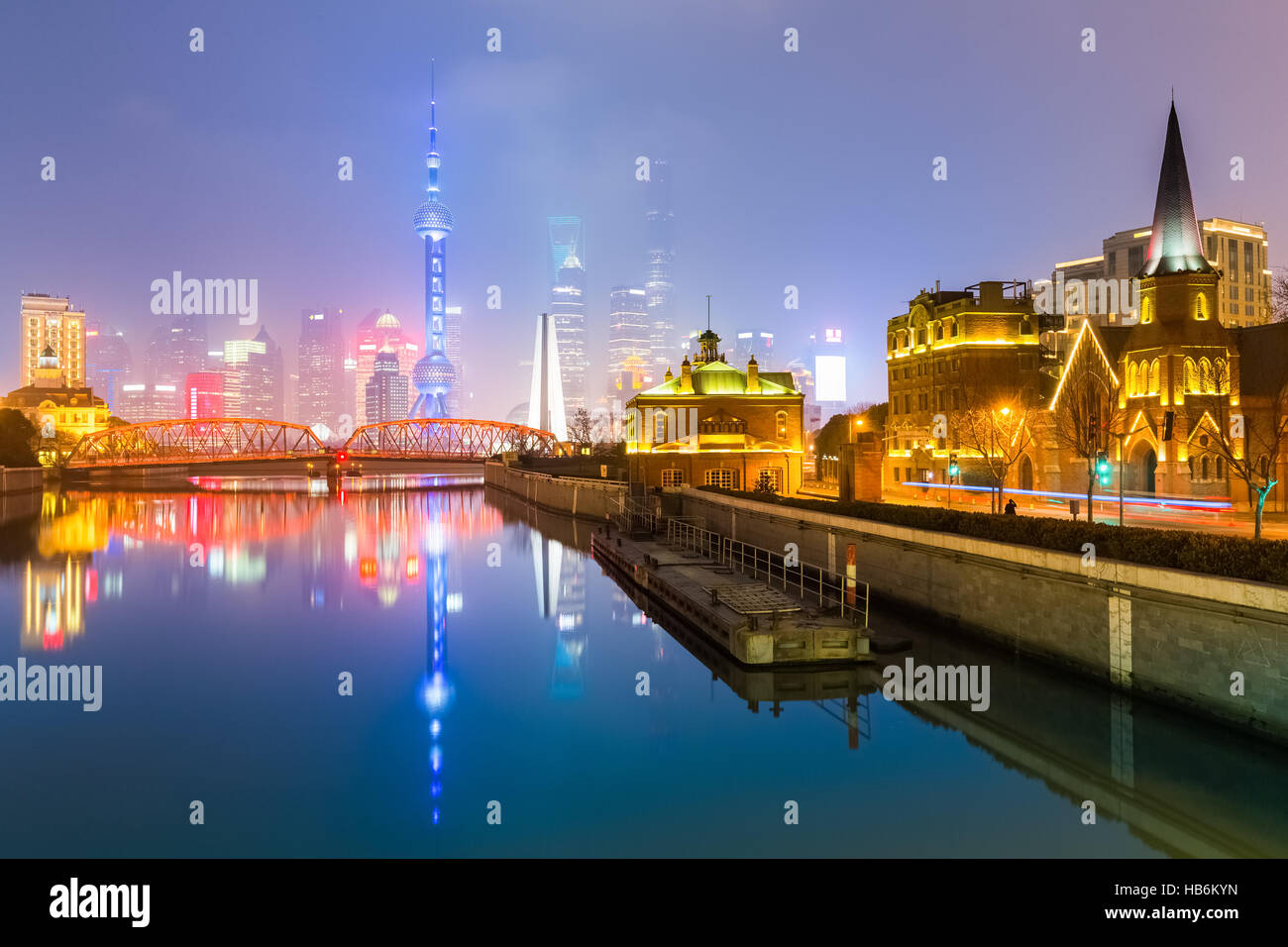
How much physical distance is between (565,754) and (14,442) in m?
119

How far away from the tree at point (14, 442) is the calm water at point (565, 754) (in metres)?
87.6

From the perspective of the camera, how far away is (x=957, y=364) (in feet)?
217

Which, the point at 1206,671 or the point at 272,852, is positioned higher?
the point at 1206,671

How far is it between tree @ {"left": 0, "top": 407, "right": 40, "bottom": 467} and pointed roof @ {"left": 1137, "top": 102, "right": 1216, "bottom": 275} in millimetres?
115791

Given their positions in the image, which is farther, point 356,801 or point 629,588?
point 629,588

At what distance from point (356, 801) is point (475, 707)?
6.86 metres

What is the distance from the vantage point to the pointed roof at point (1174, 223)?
5175 cm

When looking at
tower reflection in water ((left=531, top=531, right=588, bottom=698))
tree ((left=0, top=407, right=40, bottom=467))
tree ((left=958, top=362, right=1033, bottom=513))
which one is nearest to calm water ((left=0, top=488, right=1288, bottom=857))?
tower reflection in water ((left=531, top=531, right=588, bottom=698))

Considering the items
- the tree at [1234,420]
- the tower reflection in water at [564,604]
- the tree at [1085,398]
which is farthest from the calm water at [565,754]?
the tree at [1085,398]

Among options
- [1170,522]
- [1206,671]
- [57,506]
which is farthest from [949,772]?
[57,506]

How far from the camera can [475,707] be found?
23.4 meters

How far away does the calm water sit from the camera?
14977 mm
